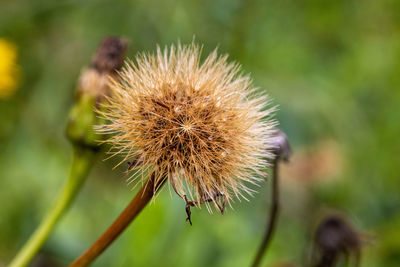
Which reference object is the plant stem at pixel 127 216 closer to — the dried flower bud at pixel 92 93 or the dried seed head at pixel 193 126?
the dried seed head at pixel 193 126

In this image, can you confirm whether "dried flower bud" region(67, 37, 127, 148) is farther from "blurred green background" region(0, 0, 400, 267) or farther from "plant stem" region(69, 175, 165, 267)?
"blurred green background" region(0, 0, 400, 267)

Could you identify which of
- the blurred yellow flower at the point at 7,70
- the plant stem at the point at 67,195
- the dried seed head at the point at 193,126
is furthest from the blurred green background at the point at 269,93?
the dried seed head at the point at 193,126

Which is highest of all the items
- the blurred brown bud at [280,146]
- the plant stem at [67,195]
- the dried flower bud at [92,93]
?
the blurred brown bud at [280,146]

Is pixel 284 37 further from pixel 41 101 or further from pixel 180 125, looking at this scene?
pixel 180 125

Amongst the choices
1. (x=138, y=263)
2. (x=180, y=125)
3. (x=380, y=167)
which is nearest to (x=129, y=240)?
(x=138, y=263)

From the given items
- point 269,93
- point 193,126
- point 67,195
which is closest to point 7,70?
point 269,93

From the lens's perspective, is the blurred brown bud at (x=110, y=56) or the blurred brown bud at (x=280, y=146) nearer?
the blurred brown bud at (x=280, y=146)
